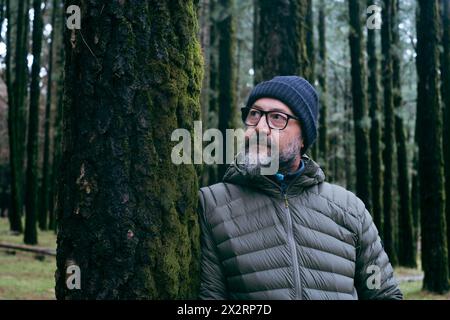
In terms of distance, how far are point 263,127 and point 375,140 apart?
47.2 feet

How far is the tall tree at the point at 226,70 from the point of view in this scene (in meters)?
14.0

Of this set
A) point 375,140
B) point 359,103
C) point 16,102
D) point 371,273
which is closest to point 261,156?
point 371,273

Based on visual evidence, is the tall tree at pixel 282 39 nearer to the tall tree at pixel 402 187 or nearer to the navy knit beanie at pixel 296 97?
the navy knit beanie at pixel 296 97

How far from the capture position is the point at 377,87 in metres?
16.8

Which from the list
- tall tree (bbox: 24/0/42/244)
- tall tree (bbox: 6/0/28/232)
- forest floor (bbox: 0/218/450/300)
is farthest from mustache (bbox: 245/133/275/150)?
tall tree (bbox: 6/0/28/232)

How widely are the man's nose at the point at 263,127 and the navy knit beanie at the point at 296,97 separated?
0.50 feet

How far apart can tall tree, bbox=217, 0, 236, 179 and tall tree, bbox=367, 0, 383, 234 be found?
4.48 meters

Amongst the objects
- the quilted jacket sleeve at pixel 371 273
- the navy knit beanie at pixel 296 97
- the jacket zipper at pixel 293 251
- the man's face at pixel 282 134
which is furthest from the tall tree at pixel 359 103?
the jacket zipper at pixel 293 251

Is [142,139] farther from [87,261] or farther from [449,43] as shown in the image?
[449,43]

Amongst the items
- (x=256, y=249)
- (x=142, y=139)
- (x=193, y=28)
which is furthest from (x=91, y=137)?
(x=256, y=249)

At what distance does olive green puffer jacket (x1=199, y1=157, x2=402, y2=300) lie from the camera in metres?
2.46

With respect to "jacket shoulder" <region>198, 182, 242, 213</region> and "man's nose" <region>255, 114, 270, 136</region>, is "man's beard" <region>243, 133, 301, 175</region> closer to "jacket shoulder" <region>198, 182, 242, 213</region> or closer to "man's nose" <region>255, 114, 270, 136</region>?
"man's nose" <region>255, 114, 270, 136</region>

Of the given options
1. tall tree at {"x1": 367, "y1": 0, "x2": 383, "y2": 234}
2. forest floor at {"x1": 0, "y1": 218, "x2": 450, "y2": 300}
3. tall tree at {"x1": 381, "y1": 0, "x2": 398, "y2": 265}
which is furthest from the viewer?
tall tree at {"x1": 381, "y1": 0, "x2": 398, "y2": 265}

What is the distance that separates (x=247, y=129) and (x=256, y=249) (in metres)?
0.64
